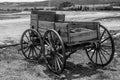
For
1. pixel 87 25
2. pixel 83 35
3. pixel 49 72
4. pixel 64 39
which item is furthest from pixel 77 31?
pixel 49 72

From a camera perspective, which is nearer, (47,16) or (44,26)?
(44,26)

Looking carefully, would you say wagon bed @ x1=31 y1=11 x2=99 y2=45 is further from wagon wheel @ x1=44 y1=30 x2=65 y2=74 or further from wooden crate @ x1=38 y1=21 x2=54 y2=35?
wagon wheel @ x1=44 y1=30 x2=65 y2=74

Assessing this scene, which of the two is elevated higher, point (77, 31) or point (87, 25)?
point (87, 25)

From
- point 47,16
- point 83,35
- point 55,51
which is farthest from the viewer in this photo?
point 47,16

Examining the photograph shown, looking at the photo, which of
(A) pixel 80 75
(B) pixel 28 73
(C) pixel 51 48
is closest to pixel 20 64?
(B) pixel 28 73

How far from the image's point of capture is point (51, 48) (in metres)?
5.71

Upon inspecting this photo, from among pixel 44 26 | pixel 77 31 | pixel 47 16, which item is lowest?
pixel 77 31

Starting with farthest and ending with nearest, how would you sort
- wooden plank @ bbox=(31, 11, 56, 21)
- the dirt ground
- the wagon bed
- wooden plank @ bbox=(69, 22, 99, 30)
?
1. wooden plank @ bbox=(31, 11, 56, 21)
2. wooden plank @ bbox=(69, 22, 99, 30)
3. the wagon bed
4. the dirt ground

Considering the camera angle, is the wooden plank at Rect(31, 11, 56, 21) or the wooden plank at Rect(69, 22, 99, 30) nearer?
the wooden plank at Rect(69, 22, 99, 30)

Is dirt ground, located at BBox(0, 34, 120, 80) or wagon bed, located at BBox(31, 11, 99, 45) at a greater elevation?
wagon bed, located at BBox(31, 11, 99, 45)

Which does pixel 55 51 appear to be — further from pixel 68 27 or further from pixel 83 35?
pixel 83 35

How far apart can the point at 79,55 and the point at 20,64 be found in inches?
87.1

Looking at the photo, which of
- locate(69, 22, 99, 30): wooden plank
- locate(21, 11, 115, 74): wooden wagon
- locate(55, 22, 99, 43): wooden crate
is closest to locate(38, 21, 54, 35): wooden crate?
locate(21, 11, 115, 74): wooden wagon

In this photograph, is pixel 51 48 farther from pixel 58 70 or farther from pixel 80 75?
pixel 80 75
